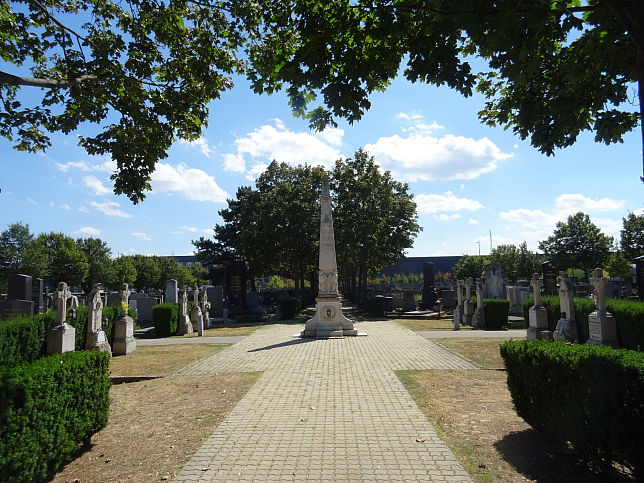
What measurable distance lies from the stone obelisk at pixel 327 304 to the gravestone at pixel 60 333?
816cm

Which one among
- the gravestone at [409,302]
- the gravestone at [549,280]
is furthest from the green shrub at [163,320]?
the gravestone at [549,280]

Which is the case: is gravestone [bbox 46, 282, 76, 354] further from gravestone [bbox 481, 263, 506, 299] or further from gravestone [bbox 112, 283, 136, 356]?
gravestone [bbox 481, 263, 506, 299]

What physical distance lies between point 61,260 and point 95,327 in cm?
4319

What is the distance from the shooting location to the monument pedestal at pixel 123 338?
1347 cm

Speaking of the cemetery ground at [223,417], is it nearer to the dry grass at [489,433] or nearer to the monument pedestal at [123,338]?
the dry grass at [489,433]

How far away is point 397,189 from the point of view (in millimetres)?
31672

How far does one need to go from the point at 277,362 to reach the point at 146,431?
17.1 feet

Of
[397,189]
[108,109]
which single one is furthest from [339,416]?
[397,189]

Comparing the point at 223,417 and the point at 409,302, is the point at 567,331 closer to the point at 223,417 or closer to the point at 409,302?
the point at 223,417

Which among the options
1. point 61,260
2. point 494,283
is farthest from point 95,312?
point 61,260

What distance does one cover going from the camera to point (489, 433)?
541 cm

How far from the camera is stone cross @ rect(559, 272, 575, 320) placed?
12117 mm

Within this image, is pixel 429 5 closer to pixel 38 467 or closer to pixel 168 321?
pixel 38 467

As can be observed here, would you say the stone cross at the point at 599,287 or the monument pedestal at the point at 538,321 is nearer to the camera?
the stone cross at the point at 599,287
